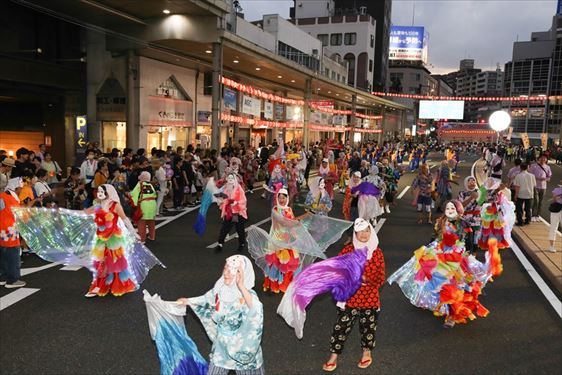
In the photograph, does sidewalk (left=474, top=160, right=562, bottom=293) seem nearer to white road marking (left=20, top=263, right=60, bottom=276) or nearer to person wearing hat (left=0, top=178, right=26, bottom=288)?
person wearing hat (left=0, top=178, right=26, bottom=288)

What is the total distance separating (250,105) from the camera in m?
27.5

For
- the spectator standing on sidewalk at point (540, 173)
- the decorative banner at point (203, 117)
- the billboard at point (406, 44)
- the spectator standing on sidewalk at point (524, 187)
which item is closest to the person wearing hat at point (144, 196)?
the spectator standing on sidewalk at point (524, 187)

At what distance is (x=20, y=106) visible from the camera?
22.2 m

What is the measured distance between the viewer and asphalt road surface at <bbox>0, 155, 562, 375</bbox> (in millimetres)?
5289

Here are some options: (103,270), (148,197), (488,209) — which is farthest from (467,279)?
(148,197)

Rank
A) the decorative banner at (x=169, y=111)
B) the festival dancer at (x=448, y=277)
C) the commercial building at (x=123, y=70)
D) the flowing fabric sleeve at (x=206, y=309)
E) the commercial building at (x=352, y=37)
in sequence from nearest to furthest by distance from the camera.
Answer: the flowing fabric sleeve at (x=206, y=309) < the festival dancer at (x=448, y=277) < the commercial building at (x=123, y=70) < the decorative banner at (x=169, y=111) < the commercial building at (x=352, y=37)

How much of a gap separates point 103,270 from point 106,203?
3.41ft

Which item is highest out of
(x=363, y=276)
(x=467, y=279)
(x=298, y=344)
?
(x=363, y=276)

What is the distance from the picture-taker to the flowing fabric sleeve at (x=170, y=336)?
4.25 m

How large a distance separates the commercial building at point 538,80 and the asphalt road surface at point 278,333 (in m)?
107

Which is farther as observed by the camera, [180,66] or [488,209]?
[180,66]

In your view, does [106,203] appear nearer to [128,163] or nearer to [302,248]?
[302,248]

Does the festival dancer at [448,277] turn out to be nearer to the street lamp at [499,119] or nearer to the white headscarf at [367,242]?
the white headscarf at [367,242]

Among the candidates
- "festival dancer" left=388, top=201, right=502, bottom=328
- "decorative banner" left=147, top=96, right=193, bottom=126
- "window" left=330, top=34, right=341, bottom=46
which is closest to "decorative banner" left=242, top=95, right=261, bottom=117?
"decorative banner" left=147, top=96, right=193, bottom=126
